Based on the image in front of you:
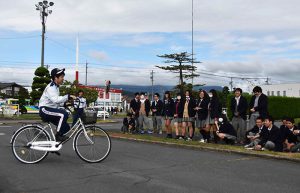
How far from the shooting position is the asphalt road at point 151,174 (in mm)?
5934

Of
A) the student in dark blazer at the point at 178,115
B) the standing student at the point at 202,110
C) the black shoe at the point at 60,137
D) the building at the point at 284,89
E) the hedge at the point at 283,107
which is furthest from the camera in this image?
the building at the point at 284,89

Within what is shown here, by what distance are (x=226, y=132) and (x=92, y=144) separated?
527 centimetres

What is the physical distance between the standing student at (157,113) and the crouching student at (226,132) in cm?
392

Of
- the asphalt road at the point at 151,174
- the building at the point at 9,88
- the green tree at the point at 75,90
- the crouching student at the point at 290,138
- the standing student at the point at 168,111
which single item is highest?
the building at the point at 9,88

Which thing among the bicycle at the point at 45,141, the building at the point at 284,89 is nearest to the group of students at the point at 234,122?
the bicycle at the point at 45,141

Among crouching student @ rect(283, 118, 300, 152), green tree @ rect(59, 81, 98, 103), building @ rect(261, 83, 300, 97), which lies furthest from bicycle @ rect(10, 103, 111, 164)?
building @ rect(261, 83, 300, 97)

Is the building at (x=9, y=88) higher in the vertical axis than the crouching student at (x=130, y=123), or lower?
higher

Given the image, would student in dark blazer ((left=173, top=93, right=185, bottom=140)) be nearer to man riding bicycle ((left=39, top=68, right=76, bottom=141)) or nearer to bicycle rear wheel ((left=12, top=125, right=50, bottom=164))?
man riding bicycle ((left=39, top=68, right=76, bottom=141))

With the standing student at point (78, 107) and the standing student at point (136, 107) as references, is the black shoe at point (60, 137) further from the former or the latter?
the standing student at point (136, 107)

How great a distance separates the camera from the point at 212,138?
1276 cm

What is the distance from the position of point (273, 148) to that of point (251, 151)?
0.75 metres

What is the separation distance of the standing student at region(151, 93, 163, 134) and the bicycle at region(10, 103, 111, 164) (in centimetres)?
767

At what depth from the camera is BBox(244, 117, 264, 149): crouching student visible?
10.6 m

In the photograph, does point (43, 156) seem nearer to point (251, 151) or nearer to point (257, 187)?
point (257, 187)
